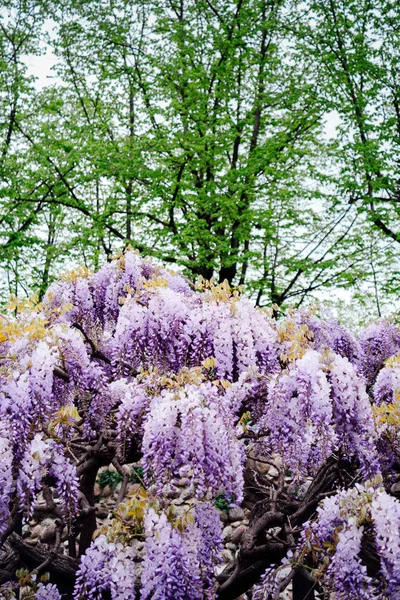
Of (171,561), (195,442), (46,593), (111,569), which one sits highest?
(195,442)

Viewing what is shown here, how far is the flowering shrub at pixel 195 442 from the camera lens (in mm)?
2920

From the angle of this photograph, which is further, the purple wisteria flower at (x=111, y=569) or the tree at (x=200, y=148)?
the tree at (x=200, y=148)

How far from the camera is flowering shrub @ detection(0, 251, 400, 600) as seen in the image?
292 centimetres

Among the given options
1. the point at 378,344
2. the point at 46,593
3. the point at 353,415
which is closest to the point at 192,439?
the point at 353,415

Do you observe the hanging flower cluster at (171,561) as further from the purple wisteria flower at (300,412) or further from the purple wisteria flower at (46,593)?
the purple wisteria flower at (46,593)

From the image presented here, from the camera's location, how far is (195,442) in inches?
121

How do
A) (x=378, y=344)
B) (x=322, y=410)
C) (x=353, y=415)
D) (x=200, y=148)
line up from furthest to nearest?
(x=200, y=148) < (x=378, y=344) < (x=353, y=415) < (x=322, y=410)

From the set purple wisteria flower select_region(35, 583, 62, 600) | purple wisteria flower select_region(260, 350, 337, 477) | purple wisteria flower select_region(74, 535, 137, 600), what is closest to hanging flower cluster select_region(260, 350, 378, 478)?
purple wisteria flower select_region(260, 350, 337, 477)

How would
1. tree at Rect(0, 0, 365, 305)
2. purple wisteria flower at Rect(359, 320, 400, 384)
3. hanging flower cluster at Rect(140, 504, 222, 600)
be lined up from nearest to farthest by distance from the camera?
hanging flower cluster at Rect(140, 504, 222, 600)
purple wisteria flower at Rect(359, 320, 400, 384)
tree at Rect(0, 0, 365, 305)

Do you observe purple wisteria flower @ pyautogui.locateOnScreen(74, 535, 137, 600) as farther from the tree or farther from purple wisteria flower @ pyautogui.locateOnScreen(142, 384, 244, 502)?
the tree

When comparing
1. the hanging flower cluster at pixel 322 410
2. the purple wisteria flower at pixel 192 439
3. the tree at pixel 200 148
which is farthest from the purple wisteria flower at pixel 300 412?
the tree at pixel 200 148

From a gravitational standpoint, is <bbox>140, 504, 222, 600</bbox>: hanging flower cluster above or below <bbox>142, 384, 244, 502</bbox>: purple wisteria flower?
below

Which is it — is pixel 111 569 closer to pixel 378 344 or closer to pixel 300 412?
pixel 300 412

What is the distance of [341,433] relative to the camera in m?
3.51
